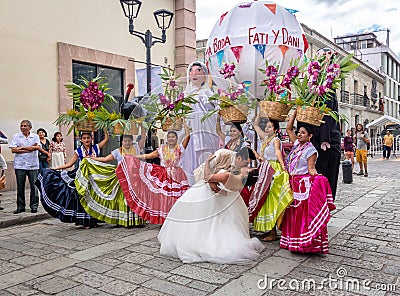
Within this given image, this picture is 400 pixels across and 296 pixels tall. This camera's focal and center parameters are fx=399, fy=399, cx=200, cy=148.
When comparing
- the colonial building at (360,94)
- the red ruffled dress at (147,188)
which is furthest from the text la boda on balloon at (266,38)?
the colonial building at (360,94)

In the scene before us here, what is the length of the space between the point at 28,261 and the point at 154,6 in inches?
389

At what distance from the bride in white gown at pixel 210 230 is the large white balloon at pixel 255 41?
1405 millimetres

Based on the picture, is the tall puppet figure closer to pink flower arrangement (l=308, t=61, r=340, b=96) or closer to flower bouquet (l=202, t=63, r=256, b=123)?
pink flower arrangement (l=308, t=61, r=340, b=96)

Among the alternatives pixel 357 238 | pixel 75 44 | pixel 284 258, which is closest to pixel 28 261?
pixel 284 258

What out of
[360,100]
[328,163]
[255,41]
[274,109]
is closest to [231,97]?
[274,109]

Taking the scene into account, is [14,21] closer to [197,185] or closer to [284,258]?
[197,185]

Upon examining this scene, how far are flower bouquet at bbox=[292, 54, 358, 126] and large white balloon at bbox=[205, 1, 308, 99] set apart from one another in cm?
56

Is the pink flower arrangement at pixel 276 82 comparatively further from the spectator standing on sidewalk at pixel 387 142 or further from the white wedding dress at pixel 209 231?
the spectator standing on sidewalk at pixel 387 142

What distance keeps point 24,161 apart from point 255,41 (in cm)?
453

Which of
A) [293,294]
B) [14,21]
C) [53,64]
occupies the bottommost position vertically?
[293,294]

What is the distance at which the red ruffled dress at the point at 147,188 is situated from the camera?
522 cm

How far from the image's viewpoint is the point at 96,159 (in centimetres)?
574

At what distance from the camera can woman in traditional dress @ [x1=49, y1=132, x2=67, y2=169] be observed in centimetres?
900

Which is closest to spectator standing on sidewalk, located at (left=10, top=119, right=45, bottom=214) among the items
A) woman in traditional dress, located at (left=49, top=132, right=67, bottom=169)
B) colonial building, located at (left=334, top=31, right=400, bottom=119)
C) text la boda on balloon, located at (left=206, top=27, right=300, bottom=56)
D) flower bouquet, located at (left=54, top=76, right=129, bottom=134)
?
flower bouquet, located at (left=54, top=76, right=129, bottom=134)
